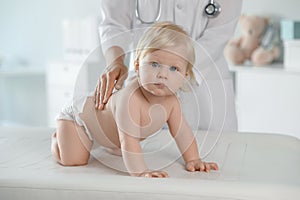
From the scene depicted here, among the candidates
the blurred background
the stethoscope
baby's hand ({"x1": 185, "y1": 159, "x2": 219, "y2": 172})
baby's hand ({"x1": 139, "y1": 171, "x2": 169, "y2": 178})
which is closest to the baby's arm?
baby's hand ({"x1": 185, "y1": 159, "x2": 219, "y2": 172})

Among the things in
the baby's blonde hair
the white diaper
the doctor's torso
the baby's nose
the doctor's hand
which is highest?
the doctor's torso

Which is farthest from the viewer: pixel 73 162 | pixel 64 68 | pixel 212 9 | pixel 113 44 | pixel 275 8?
pixel 64 68

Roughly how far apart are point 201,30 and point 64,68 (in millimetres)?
2088

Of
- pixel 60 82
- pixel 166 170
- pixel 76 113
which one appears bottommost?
pixel 60 82

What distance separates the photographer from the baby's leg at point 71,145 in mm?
1188

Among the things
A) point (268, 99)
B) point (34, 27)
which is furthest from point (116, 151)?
point (34, 27)

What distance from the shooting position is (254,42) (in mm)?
3080

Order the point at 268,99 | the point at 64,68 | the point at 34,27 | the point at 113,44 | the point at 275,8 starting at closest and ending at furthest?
the point at 113,44 → the point at 268,99 → the point at 275,8 → the point at 64,68 → the point at 34,27

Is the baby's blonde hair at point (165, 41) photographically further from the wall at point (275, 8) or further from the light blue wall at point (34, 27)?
the light blue wall at point (34, 27)

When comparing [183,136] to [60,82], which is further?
[60,82]

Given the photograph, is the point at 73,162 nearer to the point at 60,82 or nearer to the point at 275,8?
the point at 275,8

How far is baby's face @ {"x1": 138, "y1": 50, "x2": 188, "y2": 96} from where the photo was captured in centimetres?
108

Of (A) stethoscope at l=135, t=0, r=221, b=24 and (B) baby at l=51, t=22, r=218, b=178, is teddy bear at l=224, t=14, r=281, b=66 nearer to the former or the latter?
(A) stethoscope at l=135, t=0, r=221, b=24

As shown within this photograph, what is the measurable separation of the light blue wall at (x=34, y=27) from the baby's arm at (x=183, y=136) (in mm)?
2851
